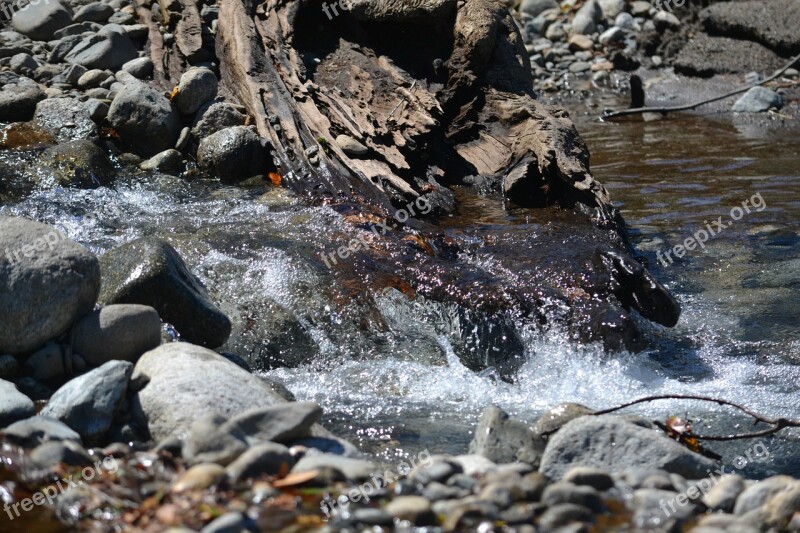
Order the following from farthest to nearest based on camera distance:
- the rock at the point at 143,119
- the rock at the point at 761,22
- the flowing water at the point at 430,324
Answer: the rock at the point at 761,22 < the rock at the point at 143,119 < the flowing water at the point at 430,324

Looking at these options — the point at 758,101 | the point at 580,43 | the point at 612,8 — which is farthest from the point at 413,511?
the point at 612,8

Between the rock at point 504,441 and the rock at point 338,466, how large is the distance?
1.94 ft

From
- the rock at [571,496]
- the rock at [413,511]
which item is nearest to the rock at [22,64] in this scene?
the rock at [413,511]

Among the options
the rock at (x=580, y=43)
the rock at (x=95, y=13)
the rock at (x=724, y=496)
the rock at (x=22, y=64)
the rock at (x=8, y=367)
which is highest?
the rock at (x=95, y=13)

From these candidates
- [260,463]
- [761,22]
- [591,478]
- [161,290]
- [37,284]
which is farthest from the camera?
[761,22]

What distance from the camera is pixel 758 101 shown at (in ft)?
41.2

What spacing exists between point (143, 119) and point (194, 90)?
487mm

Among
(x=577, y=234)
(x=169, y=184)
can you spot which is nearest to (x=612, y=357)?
(x=577, y=234)

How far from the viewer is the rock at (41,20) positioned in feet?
29.0

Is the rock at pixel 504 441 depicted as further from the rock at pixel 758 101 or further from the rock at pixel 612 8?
the rock at pixel 612 8

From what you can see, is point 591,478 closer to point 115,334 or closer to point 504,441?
point 504,441

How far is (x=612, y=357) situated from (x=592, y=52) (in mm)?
10639

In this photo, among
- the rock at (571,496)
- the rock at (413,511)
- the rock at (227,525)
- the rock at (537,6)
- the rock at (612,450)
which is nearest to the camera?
the rock at (227,525)

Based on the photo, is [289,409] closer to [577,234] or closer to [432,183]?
[577,234]
